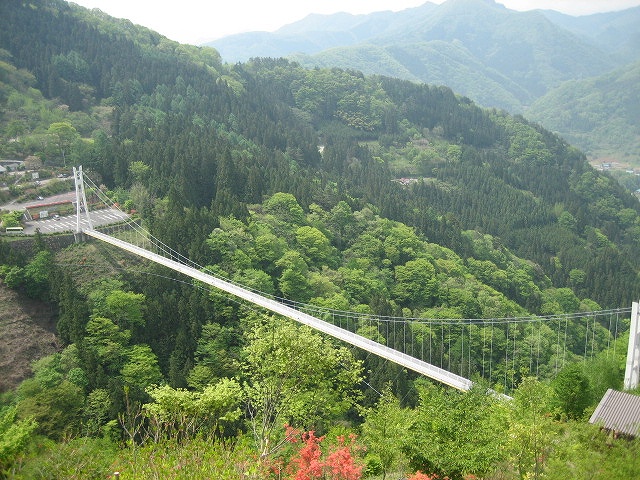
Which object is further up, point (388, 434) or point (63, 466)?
point (63, 466)

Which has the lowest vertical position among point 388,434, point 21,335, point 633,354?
point 21,335

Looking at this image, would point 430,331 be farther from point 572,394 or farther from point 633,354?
point 572,394

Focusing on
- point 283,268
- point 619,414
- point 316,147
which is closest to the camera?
point 619,414

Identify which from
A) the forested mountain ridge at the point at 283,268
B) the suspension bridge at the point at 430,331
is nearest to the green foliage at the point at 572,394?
the forested mountain ridge at the point at 283,268

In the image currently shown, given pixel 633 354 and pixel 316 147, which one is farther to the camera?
pixel 316 147

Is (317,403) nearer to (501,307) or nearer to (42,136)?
(501,307)

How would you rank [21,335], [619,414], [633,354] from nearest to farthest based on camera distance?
[619,414] → [633,354] → [21,335]

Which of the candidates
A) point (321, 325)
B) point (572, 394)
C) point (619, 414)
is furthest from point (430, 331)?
point (619, 414)
